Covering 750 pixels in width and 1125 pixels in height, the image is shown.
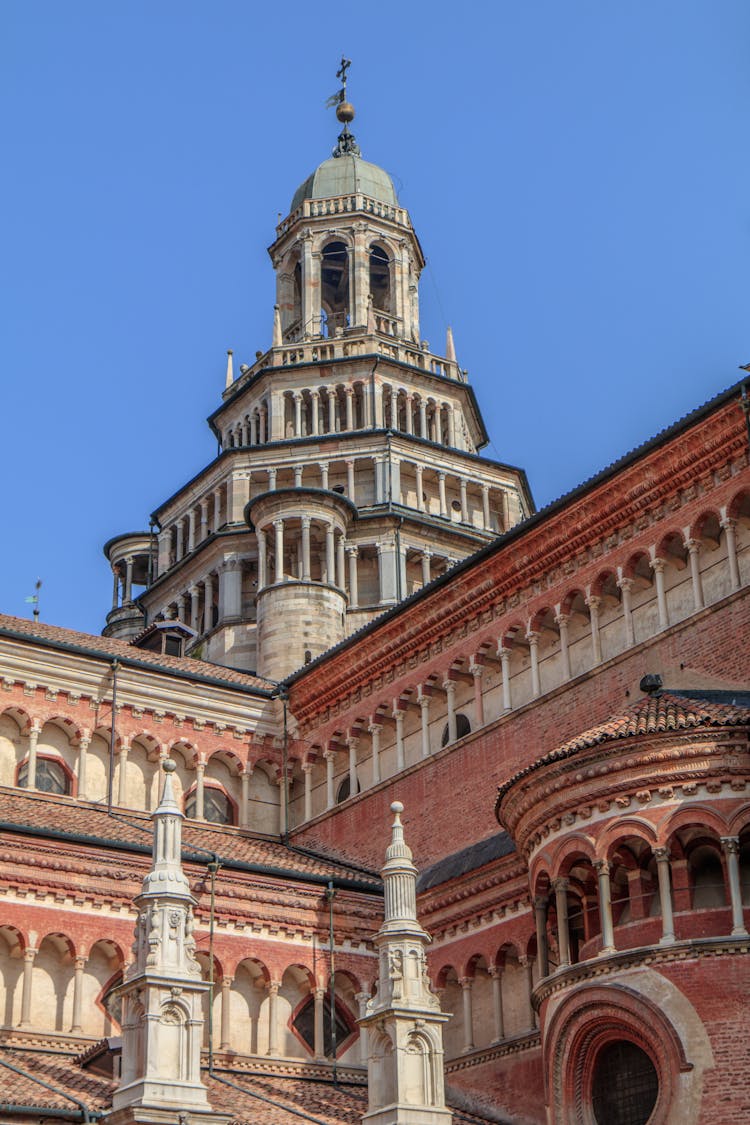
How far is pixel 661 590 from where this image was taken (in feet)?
115

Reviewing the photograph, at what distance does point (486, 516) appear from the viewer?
62.7m

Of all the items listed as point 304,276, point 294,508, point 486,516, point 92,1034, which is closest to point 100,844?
point 92,1034

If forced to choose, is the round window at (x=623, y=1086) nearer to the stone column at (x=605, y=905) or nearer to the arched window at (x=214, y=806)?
the stone column at (x=605, y=905)

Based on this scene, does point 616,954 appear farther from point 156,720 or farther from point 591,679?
point 156,720

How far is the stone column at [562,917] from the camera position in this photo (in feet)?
96.9

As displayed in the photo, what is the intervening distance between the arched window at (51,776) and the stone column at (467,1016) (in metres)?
12.7

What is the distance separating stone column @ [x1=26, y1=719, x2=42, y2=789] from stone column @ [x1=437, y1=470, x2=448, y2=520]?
75.1 feet

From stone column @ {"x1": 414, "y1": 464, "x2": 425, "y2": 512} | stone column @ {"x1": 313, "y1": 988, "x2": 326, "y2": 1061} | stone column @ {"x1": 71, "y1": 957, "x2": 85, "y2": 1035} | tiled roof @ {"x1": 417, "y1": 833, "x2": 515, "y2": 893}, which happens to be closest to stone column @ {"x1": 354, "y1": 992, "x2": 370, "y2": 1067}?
stone column @ {"x1": 313, "y1": 988, "x2": 326, "y2": 1061}

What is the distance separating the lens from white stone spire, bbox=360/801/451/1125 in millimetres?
27078

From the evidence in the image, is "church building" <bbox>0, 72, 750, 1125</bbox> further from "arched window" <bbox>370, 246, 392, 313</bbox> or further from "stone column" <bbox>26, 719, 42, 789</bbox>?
"arched window" <bbox>370, 246, 392, 313</bbox>

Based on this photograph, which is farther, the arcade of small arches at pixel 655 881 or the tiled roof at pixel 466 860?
the tiled roof at pixel 466 860

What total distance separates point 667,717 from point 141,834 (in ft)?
48.4

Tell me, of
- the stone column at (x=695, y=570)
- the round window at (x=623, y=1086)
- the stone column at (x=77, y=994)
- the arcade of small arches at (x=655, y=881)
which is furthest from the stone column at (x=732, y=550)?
the stone column at (x=77, y=994)

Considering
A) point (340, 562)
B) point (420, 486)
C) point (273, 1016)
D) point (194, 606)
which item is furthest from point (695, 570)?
point (194, 606)
